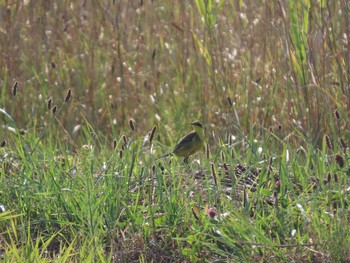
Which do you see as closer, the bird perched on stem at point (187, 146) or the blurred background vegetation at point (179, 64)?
the bird perched on stem at point (187, 146)

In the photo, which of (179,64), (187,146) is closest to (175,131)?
(179,64)

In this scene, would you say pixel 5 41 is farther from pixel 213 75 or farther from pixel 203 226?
pixel 203 226

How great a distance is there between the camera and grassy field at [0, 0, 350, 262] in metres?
4.39

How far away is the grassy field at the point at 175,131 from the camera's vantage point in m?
4.39

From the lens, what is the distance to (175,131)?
269 inches

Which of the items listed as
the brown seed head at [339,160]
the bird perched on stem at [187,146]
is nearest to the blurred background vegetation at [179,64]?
the bird perched on stem at [187,146]

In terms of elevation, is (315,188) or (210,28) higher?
(210,28)

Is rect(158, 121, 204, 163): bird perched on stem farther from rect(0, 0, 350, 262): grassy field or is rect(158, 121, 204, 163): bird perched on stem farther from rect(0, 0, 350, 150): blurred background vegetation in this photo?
rect(0, 0, 350, 150): blurred background vegetation

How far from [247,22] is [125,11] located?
1.05 meters

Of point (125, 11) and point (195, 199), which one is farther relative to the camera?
point (125, 11)

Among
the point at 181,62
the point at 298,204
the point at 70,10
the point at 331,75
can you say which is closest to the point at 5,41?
the point at 70,10

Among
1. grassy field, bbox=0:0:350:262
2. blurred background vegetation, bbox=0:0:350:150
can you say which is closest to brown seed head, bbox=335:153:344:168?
grassy field, bbox=0:0:350:262

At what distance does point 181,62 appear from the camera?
716 cm

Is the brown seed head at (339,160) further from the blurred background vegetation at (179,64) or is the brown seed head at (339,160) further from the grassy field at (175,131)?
the blurred background vegetation at (179,64)
